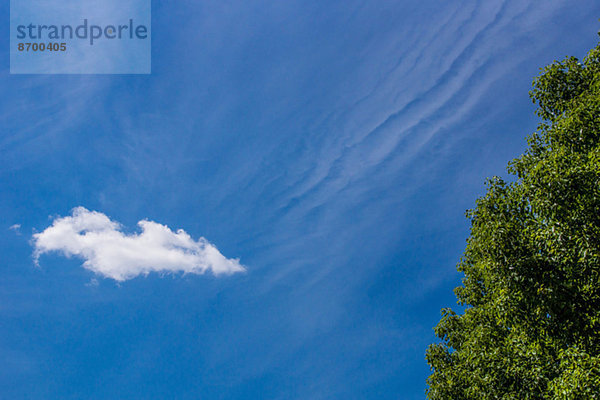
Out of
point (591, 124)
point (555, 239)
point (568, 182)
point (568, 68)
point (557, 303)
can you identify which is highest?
point (568, 68)

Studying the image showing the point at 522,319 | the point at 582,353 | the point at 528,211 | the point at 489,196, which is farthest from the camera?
the point at 489,196

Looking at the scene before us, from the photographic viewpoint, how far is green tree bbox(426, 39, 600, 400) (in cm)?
1397

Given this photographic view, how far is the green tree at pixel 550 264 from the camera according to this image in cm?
1397

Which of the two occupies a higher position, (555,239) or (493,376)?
(555,239)

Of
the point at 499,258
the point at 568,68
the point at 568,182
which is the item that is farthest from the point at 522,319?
the point at 568,68

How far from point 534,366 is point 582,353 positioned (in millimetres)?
2322

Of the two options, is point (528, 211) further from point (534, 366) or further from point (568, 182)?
point (534, 366)

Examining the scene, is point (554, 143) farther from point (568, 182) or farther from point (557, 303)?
point (557, 303)

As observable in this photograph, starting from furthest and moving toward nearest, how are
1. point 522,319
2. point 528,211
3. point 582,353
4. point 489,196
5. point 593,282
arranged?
point 489,196
point 528,211
point 522,319
point 593,282
point 582,353

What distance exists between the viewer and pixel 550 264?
1490 centimetres

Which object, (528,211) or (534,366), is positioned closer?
(534,366)

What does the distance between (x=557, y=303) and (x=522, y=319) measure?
4.62 feet

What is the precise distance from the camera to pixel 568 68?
18.2 meters

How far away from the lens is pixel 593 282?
13.9 meters
